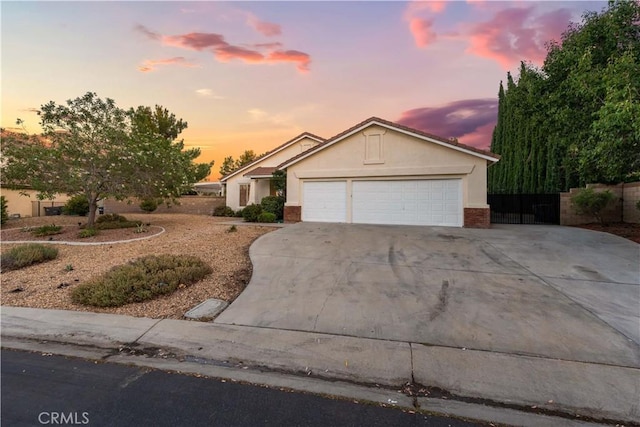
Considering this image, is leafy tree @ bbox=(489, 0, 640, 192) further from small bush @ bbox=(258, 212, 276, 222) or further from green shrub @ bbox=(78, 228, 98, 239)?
green shrub @ bbox=(78, 228, 98, 239)

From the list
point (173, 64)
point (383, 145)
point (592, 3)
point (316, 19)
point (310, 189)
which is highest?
point (592, 3)

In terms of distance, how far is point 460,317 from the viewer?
496cm

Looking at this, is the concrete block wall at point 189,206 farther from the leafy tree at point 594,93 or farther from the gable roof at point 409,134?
the leafy tree at point 594,93

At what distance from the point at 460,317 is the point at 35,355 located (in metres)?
6.13

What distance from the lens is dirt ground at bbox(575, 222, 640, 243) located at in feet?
36.9

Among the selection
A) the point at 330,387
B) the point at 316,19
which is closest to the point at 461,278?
the point at 330,387

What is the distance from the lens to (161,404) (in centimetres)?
296

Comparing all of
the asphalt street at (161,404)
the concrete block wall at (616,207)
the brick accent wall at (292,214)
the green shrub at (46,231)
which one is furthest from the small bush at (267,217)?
the concrete block wall at (616,207)

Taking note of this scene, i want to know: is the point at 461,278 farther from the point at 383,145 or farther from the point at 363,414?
the point at 383,145

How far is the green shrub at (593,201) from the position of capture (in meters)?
13.9

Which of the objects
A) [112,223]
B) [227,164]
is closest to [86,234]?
[112,223]

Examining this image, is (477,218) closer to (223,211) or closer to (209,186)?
(223,211)

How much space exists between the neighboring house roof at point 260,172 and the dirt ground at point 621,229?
680 inches

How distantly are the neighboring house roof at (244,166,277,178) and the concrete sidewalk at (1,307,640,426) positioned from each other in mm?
16191
